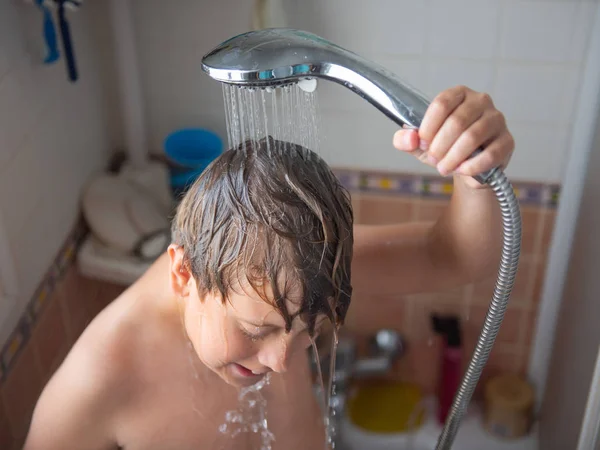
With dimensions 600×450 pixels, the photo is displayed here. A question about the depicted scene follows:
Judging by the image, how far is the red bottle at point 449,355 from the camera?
149 centimetres

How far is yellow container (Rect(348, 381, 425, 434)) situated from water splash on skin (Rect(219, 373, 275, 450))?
A: 21.8 inches

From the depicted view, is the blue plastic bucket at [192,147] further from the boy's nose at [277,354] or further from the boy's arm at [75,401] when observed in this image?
the boy's nose at [277,354]

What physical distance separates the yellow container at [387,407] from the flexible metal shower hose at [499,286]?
611 mm

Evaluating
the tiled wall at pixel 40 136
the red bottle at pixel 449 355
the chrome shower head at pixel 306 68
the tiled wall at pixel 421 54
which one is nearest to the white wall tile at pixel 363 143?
the tiled wall at pixel 421 54

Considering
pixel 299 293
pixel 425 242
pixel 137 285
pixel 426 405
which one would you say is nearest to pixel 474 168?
pixel 299 293

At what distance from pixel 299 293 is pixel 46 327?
691 millimetres

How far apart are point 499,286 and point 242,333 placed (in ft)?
0.92

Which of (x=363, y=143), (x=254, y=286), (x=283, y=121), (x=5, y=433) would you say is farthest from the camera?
(x=363, y=143)

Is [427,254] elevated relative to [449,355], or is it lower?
elevated

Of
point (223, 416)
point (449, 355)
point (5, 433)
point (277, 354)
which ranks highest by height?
point (277, 354)

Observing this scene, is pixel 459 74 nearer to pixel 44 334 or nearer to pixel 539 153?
pixel 539 153

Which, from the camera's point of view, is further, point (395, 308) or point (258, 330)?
point (395, 308)

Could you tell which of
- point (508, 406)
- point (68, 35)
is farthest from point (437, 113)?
point (508, 406)

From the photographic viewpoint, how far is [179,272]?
82 cm
